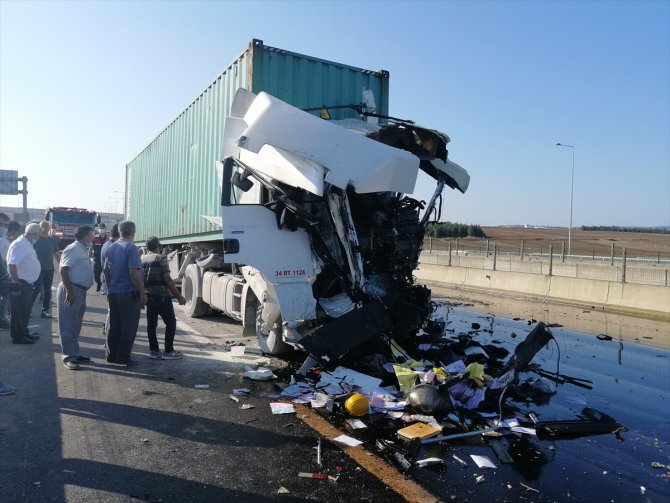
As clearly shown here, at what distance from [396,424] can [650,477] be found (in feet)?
5.79

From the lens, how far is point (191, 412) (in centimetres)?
426

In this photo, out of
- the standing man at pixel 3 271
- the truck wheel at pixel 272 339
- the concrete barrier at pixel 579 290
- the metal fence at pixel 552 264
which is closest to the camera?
the truck wheel at pixel 272 339

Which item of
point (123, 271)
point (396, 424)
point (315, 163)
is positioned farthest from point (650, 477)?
point (123, 271)

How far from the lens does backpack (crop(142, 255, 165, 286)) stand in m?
6.11

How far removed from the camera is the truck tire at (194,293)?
28.6 feet

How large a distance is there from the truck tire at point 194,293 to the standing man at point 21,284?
252 cm

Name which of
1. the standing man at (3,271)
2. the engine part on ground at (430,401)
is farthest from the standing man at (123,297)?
the engine part on ground at (430,401)

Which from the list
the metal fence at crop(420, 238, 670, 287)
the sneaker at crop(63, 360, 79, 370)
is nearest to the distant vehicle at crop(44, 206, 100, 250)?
the metal fence at crop(420, 238, 670, 287)

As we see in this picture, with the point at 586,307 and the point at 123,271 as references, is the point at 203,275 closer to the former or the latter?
the point at 123,271

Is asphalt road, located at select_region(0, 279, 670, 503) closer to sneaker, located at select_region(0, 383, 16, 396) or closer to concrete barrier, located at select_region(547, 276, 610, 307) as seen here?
sneaker, located at select_region(0, 383, 16, 396)

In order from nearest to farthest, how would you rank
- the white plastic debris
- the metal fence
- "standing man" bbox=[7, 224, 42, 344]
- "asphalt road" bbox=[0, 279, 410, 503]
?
"asphalt road" bbox=[0, 279, 410, 503]
the white plastic debris
"standing man" bbox=[7, 224, 42, 344]
the metal fence

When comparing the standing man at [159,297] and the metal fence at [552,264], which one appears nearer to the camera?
the standing man at [159,297]

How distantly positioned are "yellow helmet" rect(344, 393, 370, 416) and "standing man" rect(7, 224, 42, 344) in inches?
184

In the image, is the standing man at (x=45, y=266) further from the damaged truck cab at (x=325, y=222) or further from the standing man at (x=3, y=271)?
the damaged truck cab at (x=325, y=222)
